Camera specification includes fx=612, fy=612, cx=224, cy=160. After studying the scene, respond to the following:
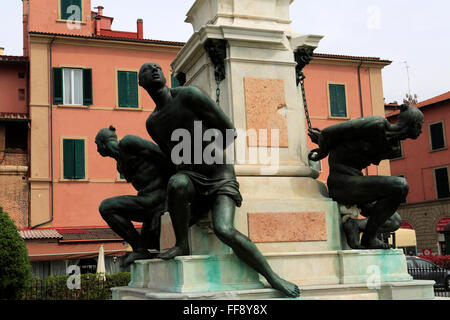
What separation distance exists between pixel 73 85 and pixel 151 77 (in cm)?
2181

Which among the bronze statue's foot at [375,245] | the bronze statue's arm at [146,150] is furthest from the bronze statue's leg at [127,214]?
the bronze statue's foot at [375,245]

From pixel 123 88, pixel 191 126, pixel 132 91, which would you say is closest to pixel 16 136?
pixel 123 88

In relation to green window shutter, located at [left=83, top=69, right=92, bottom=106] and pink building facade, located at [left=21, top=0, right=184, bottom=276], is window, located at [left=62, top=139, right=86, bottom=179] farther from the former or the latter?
green window shutter, located at [left=83, top=69, right=92, bottom=106]

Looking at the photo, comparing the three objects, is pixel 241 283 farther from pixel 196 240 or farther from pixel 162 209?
pixel 162 209

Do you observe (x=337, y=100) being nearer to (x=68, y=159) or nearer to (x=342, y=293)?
(x=68, y=159)

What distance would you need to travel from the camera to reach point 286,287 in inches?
203

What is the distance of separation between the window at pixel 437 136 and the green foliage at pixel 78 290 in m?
26.5

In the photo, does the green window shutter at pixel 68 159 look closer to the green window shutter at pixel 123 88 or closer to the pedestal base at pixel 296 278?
the green window shutter at pixel 123 88

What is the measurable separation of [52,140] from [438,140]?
24.3 meters

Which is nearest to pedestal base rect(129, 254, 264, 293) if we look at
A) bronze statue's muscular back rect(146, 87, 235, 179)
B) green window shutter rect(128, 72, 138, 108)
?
bronze statue's muscular back rect(146, 87, 235, 179)

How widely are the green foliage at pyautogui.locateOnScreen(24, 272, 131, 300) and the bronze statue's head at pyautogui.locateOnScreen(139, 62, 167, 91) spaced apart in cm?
1167

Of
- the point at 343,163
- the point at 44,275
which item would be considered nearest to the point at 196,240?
the point at 343,163

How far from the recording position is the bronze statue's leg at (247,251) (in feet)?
17.0

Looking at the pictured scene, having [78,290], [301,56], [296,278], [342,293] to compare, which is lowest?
[78,290]
